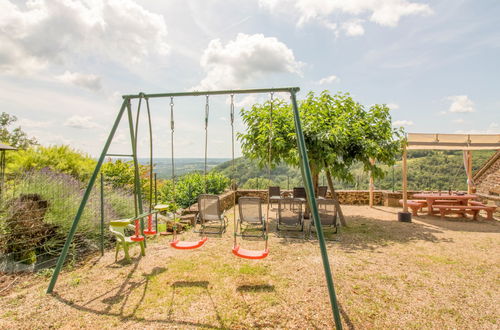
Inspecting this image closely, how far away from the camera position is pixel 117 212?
22.9ft

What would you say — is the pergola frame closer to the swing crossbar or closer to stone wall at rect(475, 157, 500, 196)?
stone wall at rect(475, 157, 500, 196)

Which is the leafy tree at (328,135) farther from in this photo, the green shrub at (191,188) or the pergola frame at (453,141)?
the green shrub at (191,188)

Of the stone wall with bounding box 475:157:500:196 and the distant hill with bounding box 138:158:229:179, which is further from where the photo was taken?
the stone wall with bounding box 475:157:500:196

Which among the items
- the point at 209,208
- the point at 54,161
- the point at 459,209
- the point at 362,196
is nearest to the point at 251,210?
the point at 209,208

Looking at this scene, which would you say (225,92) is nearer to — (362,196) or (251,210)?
(251,210)

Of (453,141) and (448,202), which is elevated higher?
(453,141)

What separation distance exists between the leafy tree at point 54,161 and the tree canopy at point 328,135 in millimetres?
5992

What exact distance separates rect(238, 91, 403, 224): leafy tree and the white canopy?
2130mm

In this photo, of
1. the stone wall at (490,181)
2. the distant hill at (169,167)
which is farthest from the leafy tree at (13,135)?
the stone wall at (490,181)

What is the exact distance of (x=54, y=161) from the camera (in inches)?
350

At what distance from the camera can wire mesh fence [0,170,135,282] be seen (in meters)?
4.91

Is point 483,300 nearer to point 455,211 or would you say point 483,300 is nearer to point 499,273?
point 499,273

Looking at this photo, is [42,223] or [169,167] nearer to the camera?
[42,223]

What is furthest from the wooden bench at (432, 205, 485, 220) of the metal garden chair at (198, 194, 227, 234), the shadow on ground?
the shadow on ground
